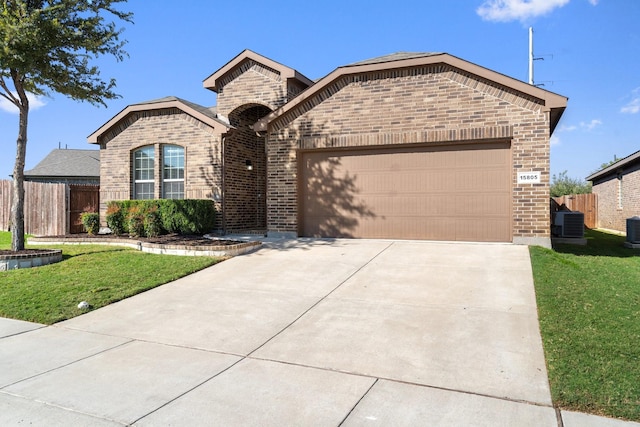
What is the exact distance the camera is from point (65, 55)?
34.0 feet

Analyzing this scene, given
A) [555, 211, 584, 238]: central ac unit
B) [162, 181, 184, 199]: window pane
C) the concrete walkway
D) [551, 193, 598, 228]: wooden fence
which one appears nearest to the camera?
the concrete walkway

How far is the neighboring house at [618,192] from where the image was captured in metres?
18.4

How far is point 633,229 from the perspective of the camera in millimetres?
12078

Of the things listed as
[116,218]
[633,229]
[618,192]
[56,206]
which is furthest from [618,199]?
[56,206]

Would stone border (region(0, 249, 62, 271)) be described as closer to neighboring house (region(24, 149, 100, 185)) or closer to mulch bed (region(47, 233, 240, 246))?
mulch bed (region(47, 233, 240, 246))

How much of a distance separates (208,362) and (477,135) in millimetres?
8305

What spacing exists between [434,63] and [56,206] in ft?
45.7

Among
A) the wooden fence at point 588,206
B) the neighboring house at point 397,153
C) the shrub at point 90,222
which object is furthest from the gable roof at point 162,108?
the wooden fence at point 588,206

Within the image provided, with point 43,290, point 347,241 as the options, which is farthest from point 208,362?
point 347,241

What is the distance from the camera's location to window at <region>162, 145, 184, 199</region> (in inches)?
572

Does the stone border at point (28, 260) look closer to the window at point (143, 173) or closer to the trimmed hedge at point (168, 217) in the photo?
the trimmed hedge at point (168, 217)

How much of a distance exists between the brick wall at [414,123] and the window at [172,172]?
4.00 m

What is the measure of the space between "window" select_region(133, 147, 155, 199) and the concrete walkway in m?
8.74

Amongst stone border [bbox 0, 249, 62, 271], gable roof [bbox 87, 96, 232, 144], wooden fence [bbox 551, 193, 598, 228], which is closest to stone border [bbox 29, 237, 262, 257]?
stone border [bbox 0, 249, 62, 271]
